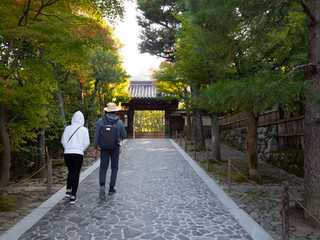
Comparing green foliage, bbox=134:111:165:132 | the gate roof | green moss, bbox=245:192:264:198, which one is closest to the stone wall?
green moss, bbox=245:192:264:198

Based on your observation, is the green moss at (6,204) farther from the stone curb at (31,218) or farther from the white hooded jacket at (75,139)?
the white hooded jacket at (75,139)

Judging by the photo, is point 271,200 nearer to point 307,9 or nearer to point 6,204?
point 307,9

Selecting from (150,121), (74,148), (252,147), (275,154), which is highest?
(150,121)

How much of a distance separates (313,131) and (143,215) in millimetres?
3412

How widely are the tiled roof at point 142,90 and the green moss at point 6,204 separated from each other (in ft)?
62.9

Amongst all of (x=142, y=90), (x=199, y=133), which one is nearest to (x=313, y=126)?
(x=199, y=133)

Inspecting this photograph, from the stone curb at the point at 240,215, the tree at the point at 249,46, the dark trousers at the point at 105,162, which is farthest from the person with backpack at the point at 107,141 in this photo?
the stone curb at the point at 240,215

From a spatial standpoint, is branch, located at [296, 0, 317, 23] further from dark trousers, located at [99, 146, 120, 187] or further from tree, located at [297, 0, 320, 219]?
dark trousers, located at [99, 146, 120, 187]

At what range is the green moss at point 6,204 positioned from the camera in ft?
15.6

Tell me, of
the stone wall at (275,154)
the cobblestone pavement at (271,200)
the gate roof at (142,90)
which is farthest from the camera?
the gate roof at (142,90)

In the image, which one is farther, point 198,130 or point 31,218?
point 198,130

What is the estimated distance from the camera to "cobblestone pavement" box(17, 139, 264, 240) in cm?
363

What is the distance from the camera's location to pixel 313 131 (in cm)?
409

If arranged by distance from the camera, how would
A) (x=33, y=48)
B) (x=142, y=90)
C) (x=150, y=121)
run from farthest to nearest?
(x=150, y=121) < (x=142, y=90) < (x=33, y=48)
